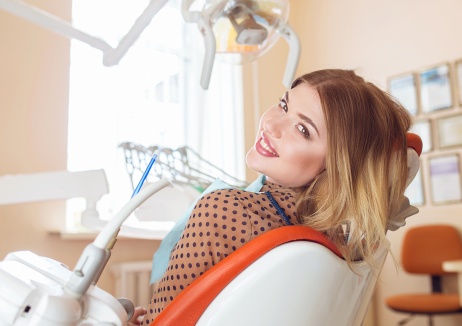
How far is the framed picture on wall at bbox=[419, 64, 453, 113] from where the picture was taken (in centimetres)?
362

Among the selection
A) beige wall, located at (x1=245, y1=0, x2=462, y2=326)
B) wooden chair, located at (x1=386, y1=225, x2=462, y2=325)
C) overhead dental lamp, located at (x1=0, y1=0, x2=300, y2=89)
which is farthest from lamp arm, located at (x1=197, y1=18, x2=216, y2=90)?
beige wall, located at (x1=245, y1=0, x2=462, y2=326)

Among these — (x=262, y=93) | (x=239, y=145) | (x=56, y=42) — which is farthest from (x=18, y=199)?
(x=262, y=93)

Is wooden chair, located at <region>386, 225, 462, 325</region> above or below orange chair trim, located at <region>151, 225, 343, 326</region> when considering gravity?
below

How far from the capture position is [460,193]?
3.51 meters

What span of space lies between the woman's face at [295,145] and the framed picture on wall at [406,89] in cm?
296

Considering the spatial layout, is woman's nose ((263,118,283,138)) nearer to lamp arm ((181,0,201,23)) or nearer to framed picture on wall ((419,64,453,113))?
lamp arm ((181,0,201,23))

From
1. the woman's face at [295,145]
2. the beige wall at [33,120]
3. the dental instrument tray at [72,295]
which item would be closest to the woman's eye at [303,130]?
the woman's face at [295,145]

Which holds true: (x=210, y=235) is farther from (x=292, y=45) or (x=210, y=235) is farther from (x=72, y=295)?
(x=292, y=45)

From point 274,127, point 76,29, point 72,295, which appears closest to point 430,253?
point 274,127

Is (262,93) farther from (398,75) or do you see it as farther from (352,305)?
(352,305)

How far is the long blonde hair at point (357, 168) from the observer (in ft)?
3.07

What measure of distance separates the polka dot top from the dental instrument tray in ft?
0.64

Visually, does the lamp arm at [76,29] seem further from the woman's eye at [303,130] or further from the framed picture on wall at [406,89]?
the framed picture on wall at [406,89]

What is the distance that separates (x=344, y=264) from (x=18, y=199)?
508 mm
